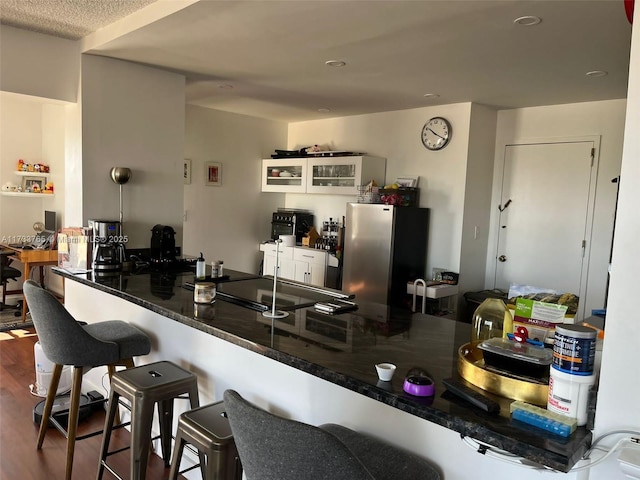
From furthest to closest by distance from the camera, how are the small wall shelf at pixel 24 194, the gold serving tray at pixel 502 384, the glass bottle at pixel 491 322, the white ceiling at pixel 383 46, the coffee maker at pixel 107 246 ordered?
the small wall shelf at pixel 24 194
the coffee maker at pixel 107 246
the white ceiling at pixel 383 46
the glass bottle at pixel 491 322
the gold serving tray at pixel 502 384

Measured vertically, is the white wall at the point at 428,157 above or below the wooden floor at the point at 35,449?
above

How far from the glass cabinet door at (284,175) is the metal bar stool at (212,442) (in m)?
4.04

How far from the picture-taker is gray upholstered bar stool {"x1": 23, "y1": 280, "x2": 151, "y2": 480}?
2.20 m

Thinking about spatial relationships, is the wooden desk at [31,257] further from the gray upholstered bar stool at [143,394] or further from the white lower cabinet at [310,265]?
the gray upholstered bar stool at [143,394]

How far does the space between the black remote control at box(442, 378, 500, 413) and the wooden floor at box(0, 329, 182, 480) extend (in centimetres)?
179

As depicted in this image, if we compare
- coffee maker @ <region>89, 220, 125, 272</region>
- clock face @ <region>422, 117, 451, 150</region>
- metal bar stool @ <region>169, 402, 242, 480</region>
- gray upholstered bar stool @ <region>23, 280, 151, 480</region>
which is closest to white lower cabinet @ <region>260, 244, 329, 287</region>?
clock face @ <region>422, 117, 451, 150</region>

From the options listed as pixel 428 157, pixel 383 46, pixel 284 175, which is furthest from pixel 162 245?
pixel 428 157

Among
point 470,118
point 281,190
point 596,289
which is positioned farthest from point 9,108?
point 596,289

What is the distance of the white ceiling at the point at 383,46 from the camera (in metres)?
2.40

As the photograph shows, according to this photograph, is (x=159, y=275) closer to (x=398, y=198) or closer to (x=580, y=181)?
(x=398, y=198)

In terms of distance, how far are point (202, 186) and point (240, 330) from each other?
13.0 feet

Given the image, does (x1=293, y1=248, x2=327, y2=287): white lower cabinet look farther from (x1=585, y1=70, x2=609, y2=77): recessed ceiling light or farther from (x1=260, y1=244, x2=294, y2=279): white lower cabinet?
(x1=585, y1=70, x2=609, y2=77): recessed ceiling light

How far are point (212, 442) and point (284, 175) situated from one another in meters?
4.48

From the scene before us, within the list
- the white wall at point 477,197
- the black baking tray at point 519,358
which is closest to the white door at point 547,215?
the white wall at point 477,197
